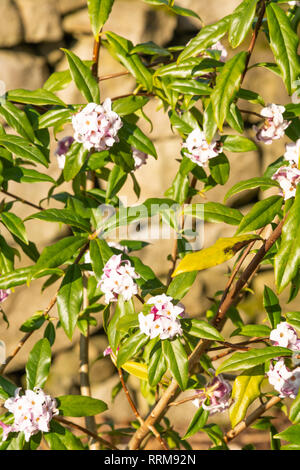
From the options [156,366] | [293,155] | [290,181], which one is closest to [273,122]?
[293,155]

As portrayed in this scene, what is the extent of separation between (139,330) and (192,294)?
6.51 ft

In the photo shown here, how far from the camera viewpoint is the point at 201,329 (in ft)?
3.22

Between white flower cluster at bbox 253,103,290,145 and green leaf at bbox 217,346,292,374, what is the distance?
0.49 meters

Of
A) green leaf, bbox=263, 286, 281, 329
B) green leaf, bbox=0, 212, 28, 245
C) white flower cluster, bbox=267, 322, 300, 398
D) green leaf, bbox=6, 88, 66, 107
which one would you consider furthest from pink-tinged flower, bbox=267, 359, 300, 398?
green leaf, bbox=6, 88, 66, 107

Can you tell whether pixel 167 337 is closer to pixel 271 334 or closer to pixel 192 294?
pixel 271 334

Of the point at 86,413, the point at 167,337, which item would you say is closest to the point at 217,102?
the point at 167,337

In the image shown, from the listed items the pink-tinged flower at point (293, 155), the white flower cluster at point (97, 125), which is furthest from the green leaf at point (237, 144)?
the white flower cluster at point (97, 125)

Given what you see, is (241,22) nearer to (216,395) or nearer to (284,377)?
(284,377)

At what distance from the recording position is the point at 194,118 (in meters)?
1.26

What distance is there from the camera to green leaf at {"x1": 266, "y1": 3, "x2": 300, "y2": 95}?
982 millimetres

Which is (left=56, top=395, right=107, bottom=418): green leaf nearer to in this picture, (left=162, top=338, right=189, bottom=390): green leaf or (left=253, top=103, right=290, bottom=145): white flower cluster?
(left=162, top=338, right=189, bottom=390): green leaf

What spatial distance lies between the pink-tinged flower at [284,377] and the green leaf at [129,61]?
63cm

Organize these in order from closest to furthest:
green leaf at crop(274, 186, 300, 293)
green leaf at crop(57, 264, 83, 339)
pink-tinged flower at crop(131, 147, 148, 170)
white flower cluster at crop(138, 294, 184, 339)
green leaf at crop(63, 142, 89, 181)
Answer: green leaf at crop(274, 186, 300, 293)
white flower cluster at crop(138, 294, 184, 339)
green leaf at crop(57, 264, 83, 339)
green leaf at crop(63, 142, 89, 181)
pink-tinged flower at crop(131, 147, 148, 170)

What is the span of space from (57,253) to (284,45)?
0.54 meters
